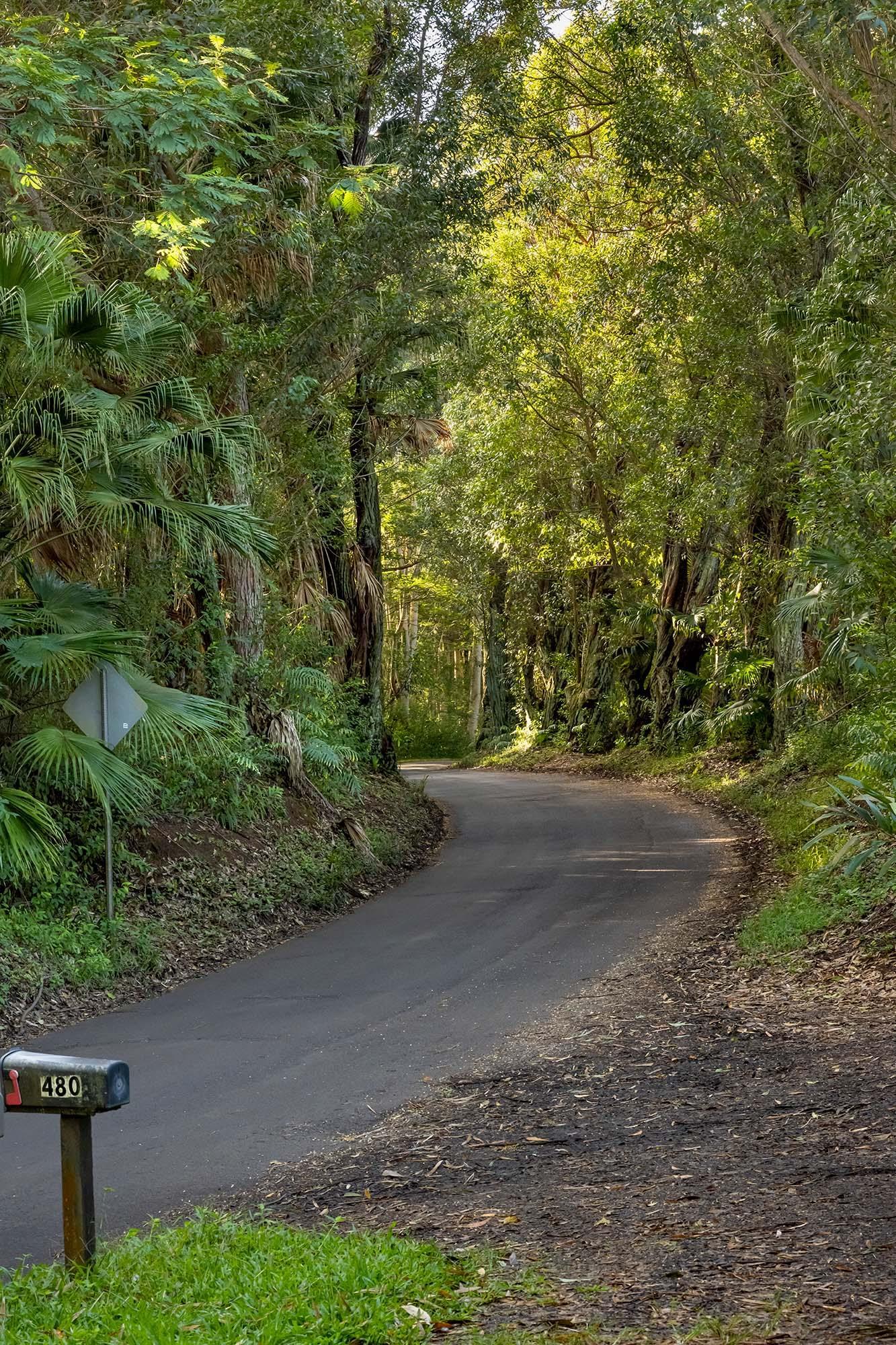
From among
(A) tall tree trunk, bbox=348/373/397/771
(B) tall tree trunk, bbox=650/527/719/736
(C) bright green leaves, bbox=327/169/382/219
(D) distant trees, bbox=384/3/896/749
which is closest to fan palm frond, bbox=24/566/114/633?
(C) bright green leaves, bbox=327/169/382/219

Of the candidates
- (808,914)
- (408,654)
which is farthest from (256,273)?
(408,654)

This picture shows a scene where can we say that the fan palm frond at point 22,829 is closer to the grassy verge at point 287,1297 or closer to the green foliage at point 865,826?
the grassy verge at point 287,1297

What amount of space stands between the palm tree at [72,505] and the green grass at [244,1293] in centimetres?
476

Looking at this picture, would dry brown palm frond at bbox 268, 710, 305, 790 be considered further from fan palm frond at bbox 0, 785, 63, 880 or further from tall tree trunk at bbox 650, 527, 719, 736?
tall tree trunk at bbox 650, 527, 719, 736

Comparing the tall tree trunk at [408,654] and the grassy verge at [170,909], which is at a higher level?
the tall tree trunk at [408,654]

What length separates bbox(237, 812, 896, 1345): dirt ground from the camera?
4051 millimetres

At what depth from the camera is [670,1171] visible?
5.36m

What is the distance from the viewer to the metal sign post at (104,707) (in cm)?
1001

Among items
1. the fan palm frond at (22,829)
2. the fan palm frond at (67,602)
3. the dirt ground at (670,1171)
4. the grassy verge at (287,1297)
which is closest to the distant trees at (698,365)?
the dirt ground at (670,1171)

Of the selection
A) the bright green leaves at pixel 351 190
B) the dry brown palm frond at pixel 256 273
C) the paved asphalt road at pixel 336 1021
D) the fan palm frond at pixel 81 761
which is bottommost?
the paved asphalt road at pixel 336 1021

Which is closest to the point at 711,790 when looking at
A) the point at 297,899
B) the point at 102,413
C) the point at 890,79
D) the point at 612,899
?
the point at 612,899

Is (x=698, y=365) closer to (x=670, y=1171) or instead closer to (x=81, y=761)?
(x=81, y=761)

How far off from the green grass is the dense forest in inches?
189

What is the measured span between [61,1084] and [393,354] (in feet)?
50.6
